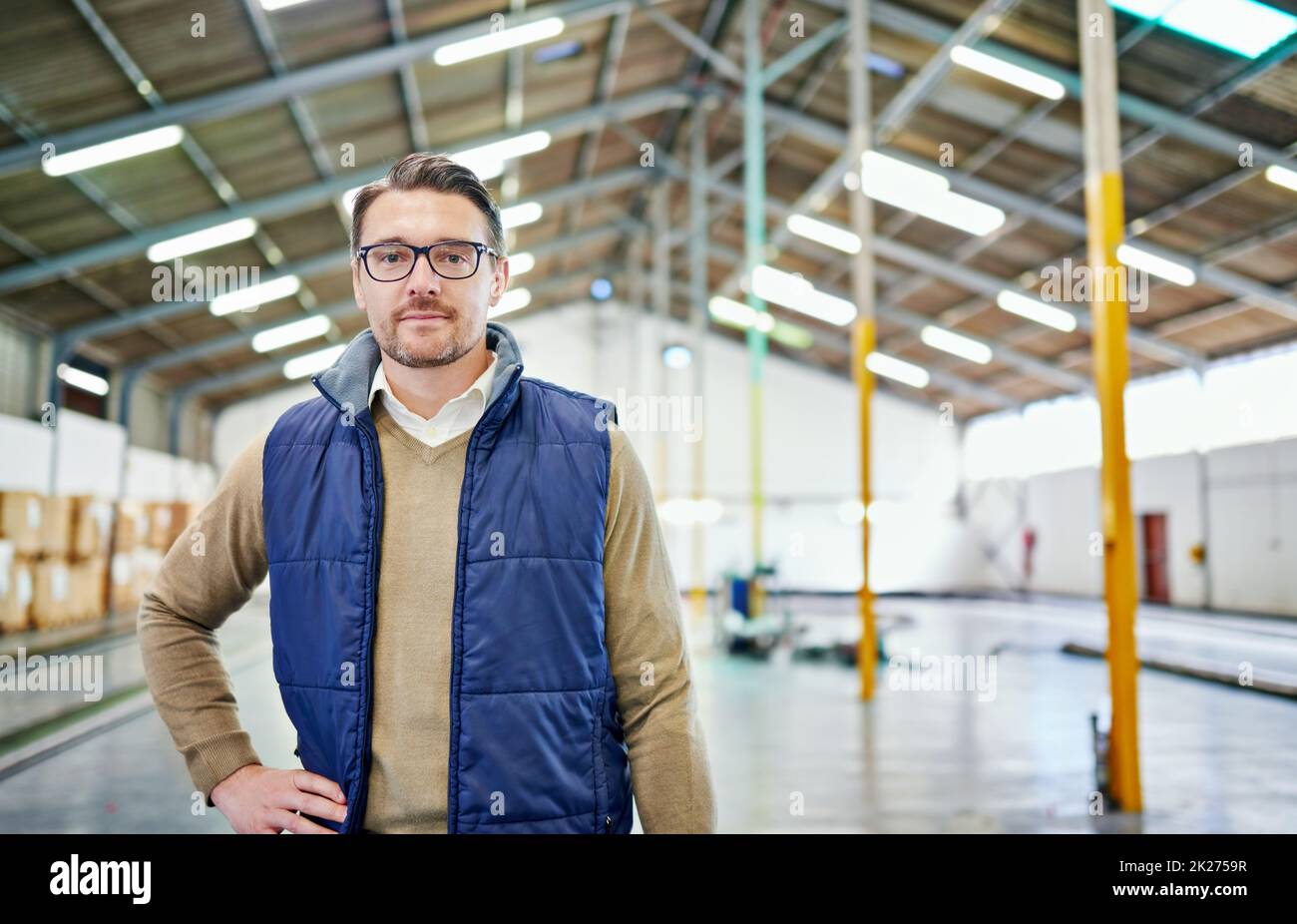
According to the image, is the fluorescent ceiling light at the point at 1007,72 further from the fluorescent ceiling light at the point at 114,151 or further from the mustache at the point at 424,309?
the mustache at the point at 424,309

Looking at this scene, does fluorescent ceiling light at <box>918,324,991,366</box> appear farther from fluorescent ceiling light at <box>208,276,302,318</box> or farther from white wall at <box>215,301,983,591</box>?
fluorescent ceiling light at <box>208,276,302,318</box>

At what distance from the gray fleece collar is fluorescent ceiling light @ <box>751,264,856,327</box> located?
21.3 metres

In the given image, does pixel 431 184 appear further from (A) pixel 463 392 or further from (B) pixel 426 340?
(A) pixel 463 392

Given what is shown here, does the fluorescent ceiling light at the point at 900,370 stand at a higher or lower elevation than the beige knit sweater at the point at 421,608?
higher

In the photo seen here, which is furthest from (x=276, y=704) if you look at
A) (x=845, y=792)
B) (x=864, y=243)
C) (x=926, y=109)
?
(x=926, y=109)

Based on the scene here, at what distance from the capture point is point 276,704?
369 inches

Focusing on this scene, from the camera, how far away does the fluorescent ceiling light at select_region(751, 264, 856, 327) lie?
2319cm

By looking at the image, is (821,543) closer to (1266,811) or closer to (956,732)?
(956,732)

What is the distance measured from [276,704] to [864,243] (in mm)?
7658

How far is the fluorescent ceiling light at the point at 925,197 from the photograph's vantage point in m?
16.5

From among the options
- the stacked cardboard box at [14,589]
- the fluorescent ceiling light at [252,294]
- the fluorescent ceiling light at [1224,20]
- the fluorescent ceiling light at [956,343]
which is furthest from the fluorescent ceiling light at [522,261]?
the fluorescent ceiling light at [1224,20]

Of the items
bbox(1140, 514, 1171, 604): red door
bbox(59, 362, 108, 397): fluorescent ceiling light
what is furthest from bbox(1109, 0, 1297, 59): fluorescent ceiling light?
bbox(59, 362, 108, 397): fluorescent ceiling light

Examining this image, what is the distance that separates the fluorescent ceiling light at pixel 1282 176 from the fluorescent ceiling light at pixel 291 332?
16722 mm

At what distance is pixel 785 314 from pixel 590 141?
9.85m
